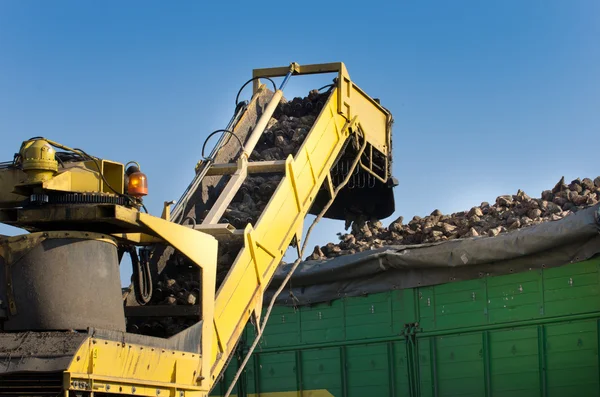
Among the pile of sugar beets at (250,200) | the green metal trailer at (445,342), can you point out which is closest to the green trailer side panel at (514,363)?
the green metal trailer at (445,342)

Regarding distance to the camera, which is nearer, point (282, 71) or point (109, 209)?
point (109, 209)

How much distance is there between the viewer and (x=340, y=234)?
13.1 metres

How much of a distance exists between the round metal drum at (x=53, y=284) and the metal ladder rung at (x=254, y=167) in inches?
106

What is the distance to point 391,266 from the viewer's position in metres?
10.9

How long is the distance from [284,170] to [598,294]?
3091 mm

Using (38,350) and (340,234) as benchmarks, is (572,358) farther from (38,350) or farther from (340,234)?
(38,350)

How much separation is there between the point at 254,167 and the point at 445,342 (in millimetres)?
2713

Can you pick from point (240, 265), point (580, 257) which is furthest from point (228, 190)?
point (580, 257)

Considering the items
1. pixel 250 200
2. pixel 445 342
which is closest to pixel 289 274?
pixel 250 200

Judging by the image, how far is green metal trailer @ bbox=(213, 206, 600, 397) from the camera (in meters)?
9.48

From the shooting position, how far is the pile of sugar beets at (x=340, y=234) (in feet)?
28.4

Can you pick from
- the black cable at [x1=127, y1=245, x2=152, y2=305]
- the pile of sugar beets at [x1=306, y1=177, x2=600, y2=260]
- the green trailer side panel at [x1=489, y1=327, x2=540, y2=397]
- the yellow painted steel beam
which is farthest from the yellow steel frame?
the green trailer side panel at [x1=489, y1=327, x2=540, y2=397]

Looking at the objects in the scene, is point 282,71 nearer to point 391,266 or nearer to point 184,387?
point 391,266

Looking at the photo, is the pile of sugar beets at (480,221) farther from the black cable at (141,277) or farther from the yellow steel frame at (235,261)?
the black cable at (141,277)
